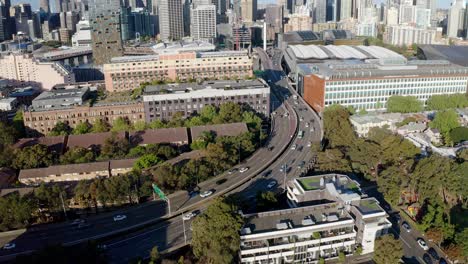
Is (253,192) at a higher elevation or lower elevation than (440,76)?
lower

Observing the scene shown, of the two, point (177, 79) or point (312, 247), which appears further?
point (177, 79)

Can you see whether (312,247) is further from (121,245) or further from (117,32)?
(117,32)

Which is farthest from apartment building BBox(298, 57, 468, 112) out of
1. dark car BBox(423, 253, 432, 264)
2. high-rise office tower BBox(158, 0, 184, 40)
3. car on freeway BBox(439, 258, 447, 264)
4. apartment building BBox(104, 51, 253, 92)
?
high-rise office tower BBox(158, 0, 184, 40)

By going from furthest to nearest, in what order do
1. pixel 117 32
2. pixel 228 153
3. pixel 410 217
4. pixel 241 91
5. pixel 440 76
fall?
pixel 117 32, pixel 440 76, pixel 241 91, pixel 228 153, pixel 410 217

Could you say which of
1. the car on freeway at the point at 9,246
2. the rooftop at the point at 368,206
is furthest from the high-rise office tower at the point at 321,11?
the car on freeway at the point at 9,246

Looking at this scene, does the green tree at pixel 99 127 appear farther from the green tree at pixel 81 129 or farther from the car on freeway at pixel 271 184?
the car on freeway at pixel 271 184

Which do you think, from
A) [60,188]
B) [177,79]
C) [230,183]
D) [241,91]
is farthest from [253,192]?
[177,79]
